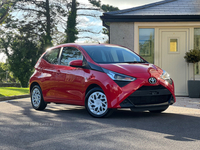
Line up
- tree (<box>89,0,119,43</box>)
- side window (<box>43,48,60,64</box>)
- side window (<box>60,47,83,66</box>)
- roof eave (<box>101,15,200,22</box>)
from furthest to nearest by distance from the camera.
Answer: tree (<box>89,0,119,43</box>), roof eave (<box>101,15,200,22</box>), side window (<box>43,48,60,64</box>), side window (<box>60,47,83,66</box>)

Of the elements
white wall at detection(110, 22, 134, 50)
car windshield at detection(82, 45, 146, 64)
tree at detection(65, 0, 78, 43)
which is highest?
tree at detection(65, 0, 78, 43)

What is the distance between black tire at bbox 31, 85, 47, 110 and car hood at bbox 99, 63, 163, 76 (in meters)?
2.44

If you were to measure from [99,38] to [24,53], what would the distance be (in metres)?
8.19

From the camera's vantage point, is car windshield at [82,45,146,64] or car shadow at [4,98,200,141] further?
car windshield at [82,45,146,64]

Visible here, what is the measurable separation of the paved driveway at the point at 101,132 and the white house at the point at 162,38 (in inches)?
211

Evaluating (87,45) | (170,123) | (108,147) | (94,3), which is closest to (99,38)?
(94,3)

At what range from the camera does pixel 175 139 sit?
4.66m

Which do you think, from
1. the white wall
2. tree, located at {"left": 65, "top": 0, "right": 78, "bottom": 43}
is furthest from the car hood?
tree, located at {"left": 65, "top": 0, "right": 78, "bottom": 43}

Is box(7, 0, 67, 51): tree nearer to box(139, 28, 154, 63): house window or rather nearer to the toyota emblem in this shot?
box(139, 28, 154, 63): house window

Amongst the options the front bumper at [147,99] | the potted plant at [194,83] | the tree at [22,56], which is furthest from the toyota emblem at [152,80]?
the tree at [22,56]

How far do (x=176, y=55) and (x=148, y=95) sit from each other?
6503mm

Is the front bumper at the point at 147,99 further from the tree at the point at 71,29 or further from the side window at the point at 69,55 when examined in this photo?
the tree at the point at 71,29

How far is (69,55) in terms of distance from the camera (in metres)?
7.63

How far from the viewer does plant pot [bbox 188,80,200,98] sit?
11492 mm
